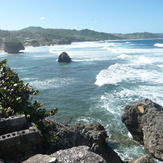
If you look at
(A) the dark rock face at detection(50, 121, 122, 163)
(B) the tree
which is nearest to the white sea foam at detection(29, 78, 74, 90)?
(A) the dark rock face at detection(50, 121, 122, 163)

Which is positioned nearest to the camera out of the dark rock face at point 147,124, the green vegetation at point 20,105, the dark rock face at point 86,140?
the green vegetation at point 20,105

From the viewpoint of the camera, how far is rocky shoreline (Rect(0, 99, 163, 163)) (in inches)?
174

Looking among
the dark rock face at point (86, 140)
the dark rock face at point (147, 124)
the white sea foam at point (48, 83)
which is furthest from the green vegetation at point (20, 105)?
the white sea foam at point (48, 83)

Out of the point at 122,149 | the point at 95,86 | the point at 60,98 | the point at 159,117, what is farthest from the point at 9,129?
the point at 95,86

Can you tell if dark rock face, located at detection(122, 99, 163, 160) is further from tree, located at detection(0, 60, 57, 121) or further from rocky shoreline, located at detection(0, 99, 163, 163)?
tree, located at detection(0, 60, 57, 121)

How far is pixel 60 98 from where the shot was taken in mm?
20891

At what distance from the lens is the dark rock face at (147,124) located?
10.6m

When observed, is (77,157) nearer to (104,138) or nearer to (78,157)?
(78,157)

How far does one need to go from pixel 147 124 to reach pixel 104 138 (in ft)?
9.36

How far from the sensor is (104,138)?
10695 millimetres

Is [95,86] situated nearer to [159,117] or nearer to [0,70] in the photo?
[159,117]

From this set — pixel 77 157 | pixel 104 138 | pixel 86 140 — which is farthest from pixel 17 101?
pixel 104 138

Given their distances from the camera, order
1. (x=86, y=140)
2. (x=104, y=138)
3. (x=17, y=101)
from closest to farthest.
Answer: (x=17, y=101) → (x=86, y=140) → (x=104, y=138)

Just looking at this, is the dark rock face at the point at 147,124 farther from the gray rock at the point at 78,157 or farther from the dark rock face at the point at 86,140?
the gray rock at the point at 78,157
